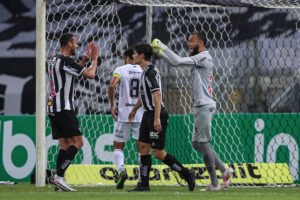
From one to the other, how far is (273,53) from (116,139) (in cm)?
485

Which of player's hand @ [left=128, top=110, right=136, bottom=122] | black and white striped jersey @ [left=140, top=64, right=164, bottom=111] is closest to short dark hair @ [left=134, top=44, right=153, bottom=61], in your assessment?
black and white striped jersey @ [left=140, top=64, right=164, bottom=111]

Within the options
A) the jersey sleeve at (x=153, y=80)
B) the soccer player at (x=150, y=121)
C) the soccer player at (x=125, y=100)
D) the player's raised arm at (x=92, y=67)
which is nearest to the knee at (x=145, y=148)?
the soccer player at (x=150, y=121)

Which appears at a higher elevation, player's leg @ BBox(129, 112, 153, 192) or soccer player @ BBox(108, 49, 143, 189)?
soccer player @ BBox(108, 49, 143, 189)

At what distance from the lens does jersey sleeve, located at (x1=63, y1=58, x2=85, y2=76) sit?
12.2m

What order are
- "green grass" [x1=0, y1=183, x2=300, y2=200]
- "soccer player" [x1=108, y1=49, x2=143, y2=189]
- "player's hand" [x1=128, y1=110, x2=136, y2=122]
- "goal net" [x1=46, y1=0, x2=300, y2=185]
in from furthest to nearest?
"goal net" [x1=46, y1=0, x2=300, y2=185], "soccer player" [x1=108, y1=49, x2=143, y2=189], "player's hand" [x1=128, y1=110, x2=136, y2=122], "green grass" [x1=0, y1=183, x2=300, y2=200]

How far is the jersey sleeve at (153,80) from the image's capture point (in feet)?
39.1

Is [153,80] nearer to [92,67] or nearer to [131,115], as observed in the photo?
[92,67]

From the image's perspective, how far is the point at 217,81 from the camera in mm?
17641

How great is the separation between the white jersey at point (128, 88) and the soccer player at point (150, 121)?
48.5 inches

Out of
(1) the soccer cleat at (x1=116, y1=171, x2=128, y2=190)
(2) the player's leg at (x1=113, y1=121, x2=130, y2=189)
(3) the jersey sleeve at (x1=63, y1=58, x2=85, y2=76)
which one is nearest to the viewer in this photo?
(3) the jersey sleeve at (x1=63, y1=58, x2=85, y2=76)

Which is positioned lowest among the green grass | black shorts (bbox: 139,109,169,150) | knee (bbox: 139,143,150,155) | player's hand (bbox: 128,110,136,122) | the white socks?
the green grass

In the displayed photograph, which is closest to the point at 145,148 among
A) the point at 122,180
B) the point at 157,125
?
the point at 157,125

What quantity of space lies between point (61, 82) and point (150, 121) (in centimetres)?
121

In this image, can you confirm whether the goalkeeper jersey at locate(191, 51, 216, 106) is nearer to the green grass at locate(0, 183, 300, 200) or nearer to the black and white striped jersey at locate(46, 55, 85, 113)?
the green grass at locate(0, 183, 300, 200)
